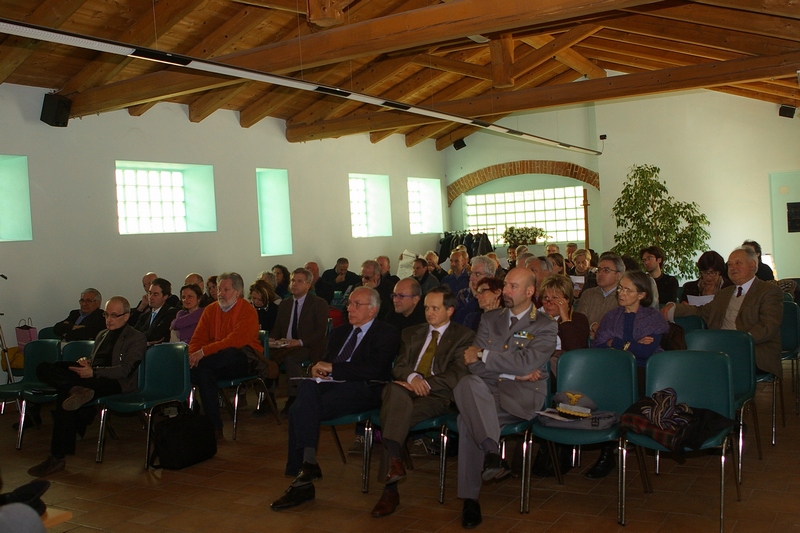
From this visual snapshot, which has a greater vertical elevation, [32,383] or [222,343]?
[222,343]

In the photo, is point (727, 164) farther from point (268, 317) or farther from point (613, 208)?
point (268, 317)

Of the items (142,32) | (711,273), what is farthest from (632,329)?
(142,32)

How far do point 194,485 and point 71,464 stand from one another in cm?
122

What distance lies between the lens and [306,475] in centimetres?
442

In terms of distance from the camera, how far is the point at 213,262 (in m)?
10.7

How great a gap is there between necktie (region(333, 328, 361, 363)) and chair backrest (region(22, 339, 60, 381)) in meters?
2.85

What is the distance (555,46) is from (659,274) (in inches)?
175

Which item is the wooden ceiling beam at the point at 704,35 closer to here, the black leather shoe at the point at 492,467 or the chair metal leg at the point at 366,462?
the chair metal leg at the point at 366,462

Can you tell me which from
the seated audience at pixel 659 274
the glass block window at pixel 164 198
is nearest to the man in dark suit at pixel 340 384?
the seated audience at pixel 659 274

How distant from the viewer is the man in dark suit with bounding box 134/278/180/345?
697 cm

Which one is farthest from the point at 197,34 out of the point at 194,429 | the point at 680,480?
the point at 680,480

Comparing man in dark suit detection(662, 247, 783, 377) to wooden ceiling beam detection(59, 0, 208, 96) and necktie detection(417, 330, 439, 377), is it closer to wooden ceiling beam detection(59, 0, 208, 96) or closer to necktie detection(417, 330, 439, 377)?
necktie detection(417, 330, 439, 377)

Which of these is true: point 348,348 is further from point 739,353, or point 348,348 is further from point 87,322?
point 87,322

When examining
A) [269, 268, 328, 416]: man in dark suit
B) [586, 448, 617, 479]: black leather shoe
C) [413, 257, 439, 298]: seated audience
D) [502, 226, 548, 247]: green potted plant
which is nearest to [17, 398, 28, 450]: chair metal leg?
[269, 268, 328, 416]: man in dark suit
